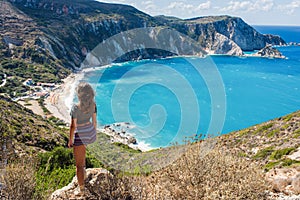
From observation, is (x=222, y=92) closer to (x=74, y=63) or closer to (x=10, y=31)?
(x=74, y=63)

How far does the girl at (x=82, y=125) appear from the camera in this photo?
5262mm

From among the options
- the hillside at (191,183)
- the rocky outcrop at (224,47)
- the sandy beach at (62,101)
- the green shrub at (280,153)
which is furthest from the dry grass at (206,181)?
the rocky outcrop at (224,47)

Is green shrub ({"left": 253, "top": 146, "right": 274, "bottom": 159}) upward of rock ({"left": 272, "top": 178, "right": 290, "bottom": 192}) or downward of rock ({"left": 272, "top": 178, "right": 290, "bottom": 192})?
downward

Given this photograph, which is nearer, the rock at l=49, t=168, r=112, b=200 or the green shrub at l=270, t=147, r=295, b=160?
the rock at l=49, t=168, r=112, b=200

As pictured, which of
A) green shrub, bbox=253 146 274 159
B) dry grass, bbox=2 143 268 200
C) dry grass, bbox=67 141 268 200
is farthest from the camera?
green shrub, bbox=253 146 274 159

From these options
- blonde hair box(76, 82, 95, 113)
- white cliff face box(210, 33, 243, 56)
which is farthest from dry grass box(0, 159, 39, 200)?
white cliff face box(210, 33, 243, 56)

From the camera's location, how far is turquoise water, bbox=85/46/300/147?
5684 cm

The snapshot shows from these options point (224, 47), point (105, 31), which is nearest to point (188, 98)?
point (105, 31)

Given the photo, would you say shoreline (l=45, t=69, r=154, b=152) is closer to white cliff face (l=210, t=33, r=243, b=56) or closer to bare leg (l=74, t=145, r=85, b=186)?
bare leg (l=74, t=145, r=85, b=186)

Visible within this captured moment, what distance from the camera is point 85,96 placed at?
17.3 ft

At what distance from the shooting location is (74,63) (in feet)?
341

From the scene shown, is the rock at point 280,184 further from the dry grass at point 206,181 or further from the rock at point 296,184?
the dry grass at point 206,181

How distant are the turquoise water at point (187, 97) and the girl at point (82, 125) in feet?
114

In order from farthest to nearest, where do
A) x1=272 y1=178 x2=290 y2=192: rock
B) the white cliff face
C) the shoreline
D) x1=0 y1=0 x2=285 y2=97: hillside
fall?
the white cliff face, x1=0 y1=0 x2=285 y2=97: hillside, the shoreline, x1=272 y1=178 x2=290 y2=192: rock
